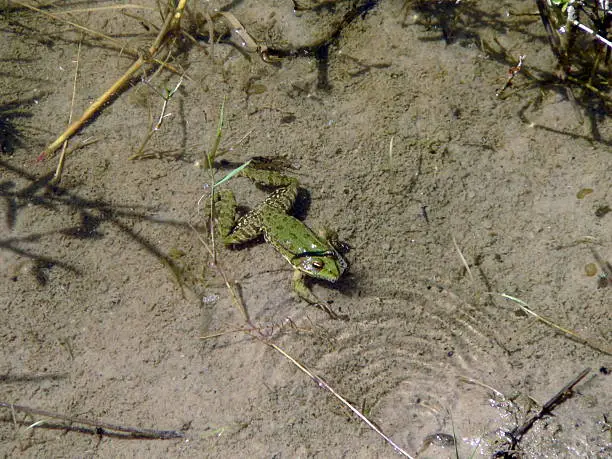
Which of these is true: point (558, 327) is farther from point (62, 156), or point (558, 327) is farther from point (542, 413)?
point (62, 156)

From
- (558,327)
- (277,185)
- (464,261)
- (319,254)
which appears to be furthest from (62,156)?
(558,327)

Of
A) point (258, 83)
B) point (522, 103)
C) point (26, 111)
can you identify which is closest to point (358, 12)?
point (258, 83)

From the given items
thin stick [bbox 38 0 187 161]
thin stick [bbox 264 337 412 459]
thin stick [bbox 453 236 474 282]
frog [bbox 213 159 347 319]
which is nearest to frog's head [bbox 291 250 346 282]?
frog [bbox 213 159 347 319]

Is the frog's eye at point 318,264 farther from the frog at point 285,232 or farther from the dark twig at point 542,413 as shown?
the dark twig at point 542,413

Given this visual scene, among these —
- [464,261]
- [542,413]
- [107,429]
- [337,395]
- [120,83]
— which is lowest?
[107,429]

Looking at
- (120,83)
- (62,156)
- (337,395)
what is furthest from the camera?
(120,83)

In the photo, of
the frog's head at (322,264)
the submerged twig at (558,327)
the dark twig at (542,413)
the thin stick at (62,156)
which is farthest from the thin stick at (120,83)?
the dark twig at (542,413)

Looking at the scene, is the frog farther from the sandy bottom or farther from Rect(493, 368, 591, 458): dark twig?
Rect(493, 368, 591, 458): dark twig
